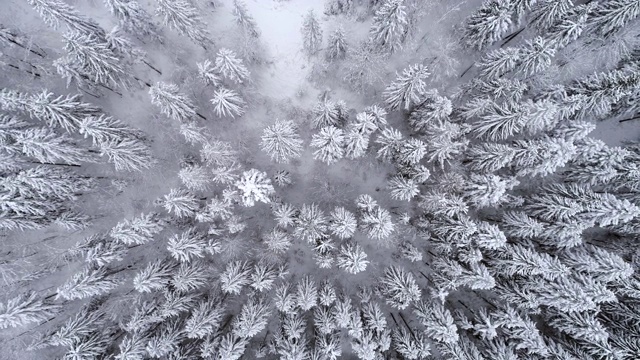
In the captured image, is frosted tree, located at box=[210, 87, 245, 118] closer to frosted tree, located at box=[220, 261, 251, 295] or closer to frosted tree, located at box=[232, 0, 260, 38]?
frosted tree, located at box=[232, 0, 260, 38]

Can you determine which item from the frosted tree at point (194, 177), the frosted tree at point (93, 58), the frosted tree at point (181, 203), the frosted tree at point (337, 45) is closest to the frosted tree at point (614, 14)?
the frosted tree at point (337, 45)

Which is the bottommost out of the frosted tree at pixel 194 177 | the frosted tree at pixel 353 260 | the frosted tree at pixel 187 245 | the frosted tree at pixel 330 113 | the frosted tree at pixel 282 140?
the frosted tree at pixel 187 245

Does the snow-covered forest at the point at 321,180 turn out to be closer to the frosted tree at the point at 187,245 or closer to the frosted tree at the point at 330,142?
the frosted tree at the point at 187,245

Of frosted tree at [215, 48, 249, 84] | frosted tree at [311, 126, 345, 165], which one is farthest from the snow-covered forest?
frosted tree at [311, 126, 345, 165]

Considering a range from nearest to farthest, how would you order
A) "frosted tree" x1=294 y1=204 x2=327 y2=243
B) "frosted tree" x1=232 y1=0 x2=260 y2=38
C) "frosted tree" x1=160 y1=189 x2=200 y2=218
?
1. "frosted tree" x1=160 y1=189 x2=200 y2=218
2. "frosted tree" x1=294 y1=204 x2=327 y2=243
3. "frosted tree" x1=232 y1=0 x2=260 y2=38

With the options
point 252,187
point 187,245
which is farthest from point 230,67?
point 187,245

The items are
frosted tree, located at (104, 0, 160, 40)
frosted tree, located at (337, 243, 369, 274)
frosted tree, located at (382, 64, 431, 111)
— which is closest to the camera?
frosted tree, located at (382, 64, 431, 111)

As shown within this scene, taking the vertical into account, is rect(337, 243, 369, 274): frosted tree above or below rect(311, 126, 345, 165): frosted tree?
below
